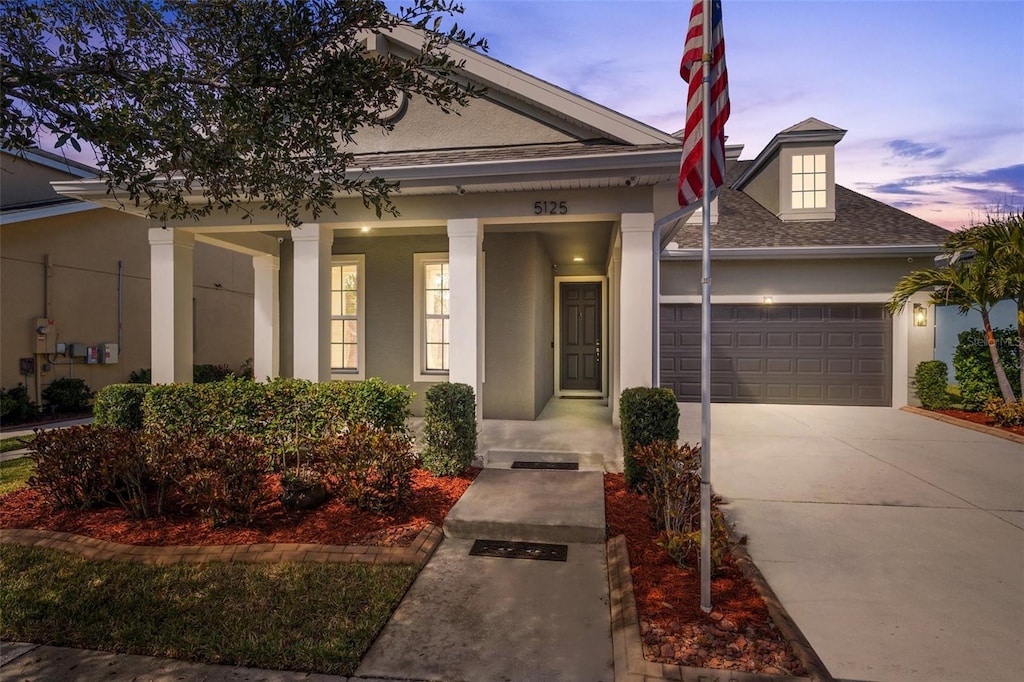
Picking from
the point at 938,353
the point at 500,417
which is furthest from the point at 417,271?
the point at 938,353

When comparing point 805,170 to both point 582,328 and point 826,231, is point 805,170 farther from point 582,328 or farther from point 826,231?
point 582,328

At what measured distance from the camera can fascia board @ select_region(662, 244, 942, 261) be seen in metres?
10.2

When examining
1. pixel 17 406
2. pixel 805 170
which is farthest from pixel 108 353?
pixel 805 170

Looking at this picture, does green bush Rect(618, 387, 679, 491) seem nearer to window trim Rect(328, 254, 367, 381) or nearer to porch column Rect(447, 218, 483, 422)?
porch column Rect(447, 218, 483, 422)

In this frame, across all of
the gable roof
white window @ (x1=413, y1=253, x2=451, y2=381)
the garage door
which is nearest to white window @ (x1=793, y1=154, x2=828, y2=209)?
the gable roof

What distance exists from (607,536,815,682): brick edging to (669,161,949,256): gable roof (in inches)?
343

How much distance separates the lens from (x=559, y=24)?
527 centimetres

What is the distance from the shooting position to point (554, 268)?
11336 mm

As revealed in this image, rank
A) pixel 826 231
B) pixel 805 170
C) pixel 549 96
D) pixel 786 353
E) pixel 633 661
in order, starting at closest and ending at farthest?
pixel 633 661
pixel 549 96
pixel 826 231
pixel 786 353
pixel 805 170

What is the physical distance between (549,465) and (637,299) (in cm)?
227

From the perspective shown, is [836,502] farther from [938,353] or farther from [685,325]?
[938,353]

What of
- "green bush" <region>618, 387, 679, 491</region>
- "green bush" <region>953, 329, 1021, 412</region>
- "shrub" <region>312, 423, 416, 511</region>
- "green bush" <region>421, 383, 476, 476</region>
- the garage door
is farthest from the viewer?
the garage door

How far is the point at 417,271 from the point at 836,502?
22.5 ft

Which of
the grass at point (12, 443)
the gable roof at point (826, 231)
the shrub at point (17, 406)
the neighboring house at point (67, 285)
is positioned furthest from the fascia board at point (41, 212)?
the gable roof at point (826, 231)
